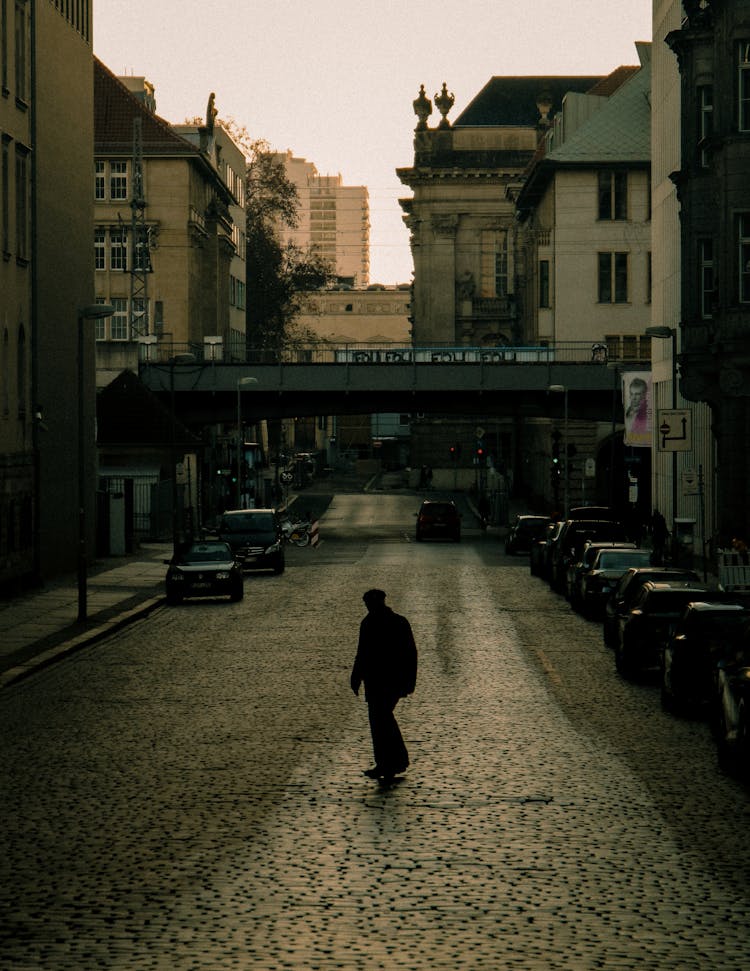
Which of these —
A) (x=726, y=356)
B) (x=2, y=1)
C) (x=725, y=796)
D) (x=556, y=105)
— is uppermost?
(x=556, y=105)

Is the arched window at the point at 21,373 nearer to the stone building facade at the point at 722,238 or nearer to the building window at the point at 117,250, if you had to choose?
the stone building facade at the point at 722,238

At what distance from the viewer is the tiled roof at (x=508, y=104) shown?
132750 millimetres

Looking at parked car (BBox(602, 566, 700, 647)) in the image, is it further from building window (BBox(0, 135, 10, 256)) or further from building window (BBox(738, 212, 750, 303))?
building window (BBox(0, 135, 10, 256))

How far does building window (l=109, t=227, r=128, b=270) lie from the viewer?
90.2 m

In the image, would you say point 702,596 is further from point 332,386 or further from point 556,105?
point 556,105

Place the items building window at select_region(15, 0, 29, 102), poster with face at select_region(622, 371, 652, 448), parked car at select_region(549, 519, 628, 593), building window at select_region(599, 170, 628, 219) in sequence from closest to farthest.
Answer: building window at select_region(15, 0, 29, 102) → parked car at select_region(549, 519, 628, 593) → poster with face at select_region(622, 371, 652, 448) → building window at select_region(599, 170, 628, 219)

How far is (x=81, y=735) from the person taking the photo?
1853 centimetres

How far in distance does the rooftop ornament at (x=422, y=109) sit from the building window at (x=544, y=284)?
104 feet

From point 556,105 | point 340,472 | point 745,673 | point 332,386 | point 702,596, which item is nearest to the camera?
point 745,673

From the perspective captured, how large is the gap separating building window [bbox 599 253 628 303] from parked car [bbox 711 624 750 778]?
80266mm

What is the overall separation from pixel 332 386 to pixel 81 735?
5584 centimetres

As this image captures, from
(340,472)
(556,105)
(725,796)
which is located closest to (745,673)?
(725,796)

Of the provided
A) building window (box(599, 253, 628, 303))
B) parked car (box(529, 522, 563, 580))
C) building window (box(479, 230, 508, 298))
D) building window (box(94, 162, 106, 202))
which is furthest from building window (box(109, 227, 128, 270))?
parked car (box(529, 522, 563, 580))

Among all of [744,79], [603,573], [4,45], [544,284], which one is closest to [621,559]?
[603,573]
